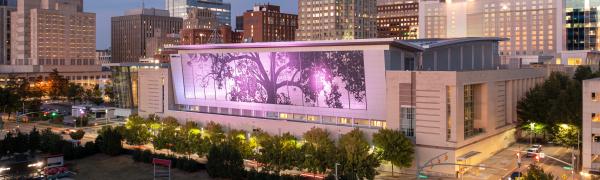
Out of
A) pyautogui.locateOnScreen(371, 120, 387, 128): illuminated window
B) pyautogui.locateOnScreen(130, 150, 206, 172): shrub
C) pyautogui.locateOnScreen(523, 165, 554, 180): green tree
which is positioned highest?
pyautogui.locateOnScreen(371, 120, 387, 128): illuminated window

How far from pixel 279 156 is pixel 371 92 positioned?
1978 centimetres

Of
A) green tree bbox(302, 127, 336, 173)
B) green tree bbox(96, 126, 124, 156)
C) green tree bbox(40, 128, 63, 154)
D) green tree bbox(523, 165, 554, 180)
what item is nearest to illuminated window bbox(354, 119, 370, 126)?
green tree bbox(302, 127, 336, 173)

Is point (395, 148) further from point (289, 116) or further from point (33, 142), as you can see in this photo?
point (33, 142)

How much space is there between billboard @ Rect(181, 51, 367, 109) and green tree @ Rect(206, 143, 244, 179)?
74.2 feet

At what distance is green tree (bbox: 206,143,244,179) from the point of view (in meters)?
70.0

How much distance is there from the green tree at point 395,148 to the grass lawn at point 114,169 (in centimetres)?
2185

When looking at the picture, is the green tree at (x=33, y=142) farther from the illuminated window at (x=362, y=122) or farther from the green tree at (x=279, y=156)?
the illuminated window at (x=362, y=122)

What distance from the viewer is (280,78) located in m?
95.7

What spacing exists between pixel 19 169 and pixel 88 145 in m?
12.3

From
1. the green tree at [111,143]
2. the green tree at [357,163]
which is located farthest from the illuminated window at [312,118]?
the green tree at [111,143]

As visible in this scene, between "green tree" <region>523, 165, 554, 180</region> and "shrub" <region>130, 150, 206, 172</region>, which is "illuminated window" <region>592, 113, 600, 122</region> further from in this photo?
"shrub" <region>130, 150, 206, 172</region>

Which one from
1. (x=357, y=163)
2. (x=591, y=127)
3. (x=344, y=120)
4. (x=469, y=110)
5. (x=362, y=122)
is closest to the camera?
(x=357, y=163)

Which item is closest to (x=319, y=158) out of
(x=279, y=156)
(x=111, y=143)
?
(x=279, y=156)

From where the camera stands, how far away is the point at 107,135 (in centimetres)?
8931
